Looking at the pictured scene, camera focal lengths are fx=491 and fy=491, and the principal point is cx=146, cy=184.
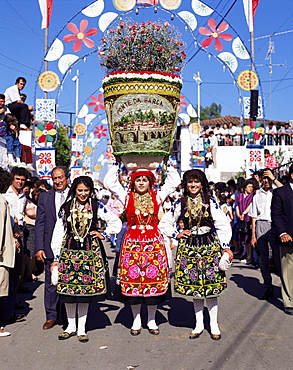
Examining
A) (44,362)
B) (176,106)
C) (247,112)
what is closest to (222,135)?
(247,112)

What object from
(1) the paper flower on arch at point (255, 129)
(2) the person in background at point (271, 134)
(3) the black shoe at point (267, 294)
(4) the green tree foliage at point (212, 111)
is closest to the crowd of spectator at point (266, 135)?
(2) the person in background at point (271, 134)

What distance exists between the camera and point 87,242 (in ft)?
17.2

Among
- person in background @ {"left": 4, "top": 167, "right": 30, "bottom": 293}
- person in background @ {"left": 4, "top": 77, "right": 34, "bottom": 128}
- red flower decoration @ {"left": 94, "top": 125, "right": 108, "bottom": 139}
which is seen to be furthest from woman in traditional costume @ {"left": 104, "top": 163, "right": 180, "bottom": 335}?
red flower decoration @ {"left": 94, "top": 125, "right": 108, "bottom": 139}

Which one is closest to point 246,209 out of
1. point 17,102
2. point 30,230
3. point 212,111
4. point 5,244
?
point 30,230

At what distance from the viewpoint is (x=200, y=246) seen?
207 inches

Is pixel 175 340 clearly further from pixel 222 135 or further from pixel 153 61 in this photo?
pixel 222 135

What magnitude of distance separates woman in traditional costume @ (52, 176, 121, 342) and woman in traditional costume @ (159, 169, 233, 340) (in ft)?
2.48

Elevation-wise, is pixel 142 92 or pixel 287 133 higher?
pixel 287 133

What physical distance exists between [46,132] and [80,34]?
304cm

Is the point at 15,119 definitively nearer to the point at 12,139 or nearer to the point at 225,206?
the point at 12,139

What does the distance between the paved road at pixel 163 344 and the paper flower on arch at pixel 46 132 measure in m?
7.79

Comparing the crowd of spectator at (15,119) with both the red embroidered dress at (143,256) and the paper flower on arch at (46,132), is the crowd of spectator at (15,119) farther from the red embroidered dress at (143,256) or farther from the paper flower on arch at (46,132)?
the red embroidered dress at (143,256)

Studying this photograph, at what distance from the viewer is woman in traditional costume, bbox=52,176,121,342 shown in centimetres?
517

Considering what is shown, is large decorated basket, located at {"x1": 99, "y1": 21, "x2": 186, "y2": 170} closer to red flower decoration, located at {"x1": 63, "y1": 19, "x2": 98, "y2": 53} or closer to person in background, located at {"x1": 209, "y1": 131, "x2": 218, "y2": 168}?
red flower decoration, located at {"x1": 63, "y1": 19, "x2": 98, "y2": 53}
